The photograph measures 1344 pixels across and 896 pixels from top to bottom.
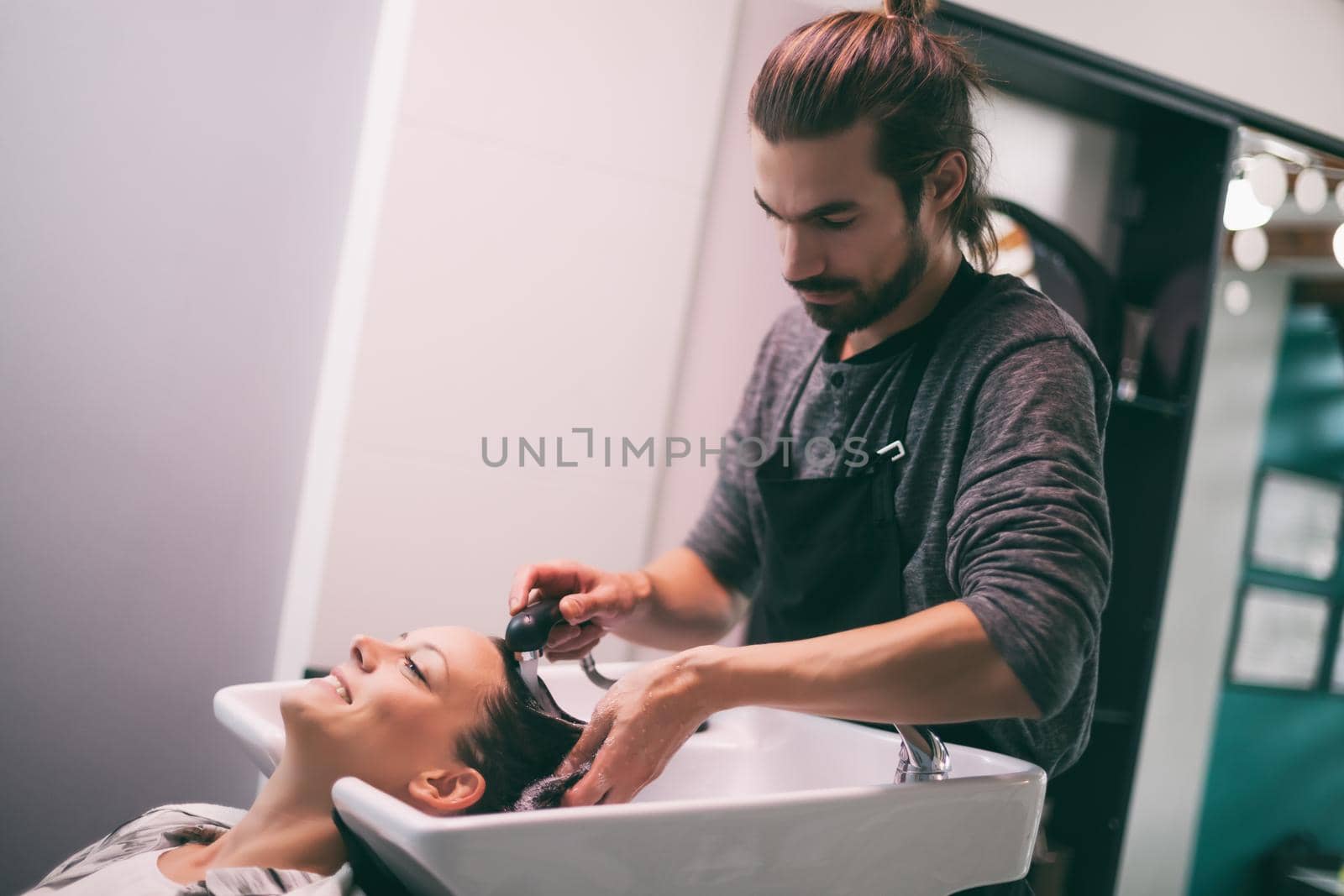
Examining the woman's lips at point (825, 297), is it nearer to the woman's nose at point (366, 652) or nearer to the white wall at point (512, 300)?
the woman's nose at point (366, 652)

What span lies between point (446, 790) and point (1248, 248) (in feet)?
10.7

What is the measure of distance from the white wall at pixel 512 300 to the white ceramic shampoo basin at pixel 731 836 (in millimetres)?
733

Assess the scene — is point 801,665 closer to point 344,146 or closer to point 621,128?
point 621,128

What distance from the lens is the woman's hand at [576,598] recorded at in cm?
141

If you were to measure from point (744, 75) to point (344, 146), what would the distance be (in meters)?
0.92

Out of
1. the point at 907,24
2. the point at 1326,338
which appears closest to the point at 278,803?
the point at 907,24

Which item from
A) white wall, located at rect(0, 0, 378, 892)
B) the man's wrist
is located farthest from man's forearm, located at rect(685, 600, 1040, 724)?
white wall, located at rect(0, 0, 378, 892)

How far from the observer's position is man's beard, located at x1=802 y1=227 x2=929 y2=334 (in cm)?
139

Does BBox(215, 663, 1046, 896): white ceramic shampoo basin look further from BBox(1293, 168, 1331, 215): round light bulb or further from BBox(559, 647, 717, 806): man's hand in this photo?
BBox(1293, 168, 1331, 215): round light bulb

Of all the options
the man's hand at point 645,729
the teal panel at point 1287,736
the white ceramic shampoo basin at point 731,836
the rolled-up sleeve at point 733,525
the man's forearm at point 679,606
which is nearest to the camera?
the white ceramic shampoo basin at point 731,836

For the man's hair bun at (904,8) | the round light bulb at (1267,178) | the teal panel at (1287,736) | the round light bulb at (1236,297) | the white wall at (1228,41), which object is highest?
the white wall at (1228,41)

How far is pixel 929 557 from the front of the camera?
1.36m

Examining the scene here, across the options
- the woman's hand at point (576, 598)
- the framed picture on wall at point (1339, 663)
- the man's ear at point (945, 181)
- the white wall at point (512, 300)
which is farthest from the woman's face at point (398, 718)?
the framed picture on wall at point (1339, 663)

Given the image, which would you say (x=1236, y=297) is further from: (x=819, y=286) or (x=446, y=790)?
(x=446, y=790)
